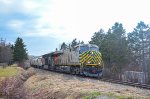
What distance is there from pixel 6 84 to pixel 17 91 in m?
1.31

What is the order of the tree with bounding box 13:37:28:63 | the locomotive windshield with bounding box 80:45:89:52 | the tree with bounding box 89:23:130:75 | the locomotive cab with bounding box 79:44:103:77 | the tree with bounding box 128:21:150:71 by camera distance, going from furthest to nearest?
the tree with bounding box 13:37:28:63 < the tree with bounding box 128:21:150:71 < the tree with bounding box 89:23:130:75 < the locomotive windshield with bounding box 80:45:89:52 < the locomotive cab with bounding box 79:44:103:77

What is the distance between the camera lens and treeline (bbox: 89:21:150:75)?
166ft

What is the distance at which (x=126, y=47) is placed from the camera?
51.3 meters

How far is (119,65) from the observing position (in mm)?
49188

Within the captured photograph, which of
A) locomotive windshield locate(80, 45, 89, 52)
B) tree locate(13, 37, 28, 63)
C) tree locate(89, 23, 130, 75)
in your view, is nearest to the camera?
locomotive windshield locate(80, 45, 89, 52)

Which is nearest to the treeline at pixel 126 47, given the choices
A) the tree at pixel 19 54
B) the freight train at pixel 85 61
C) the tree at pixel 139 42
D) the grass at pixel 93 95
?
the tree at pixel 139 42

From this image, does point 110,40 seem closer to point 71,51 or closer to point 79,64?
point 71,51

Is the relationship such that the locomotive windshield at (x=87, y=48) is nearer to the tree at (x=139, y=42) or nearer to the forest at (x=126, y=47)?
the forest at (x=126, y=47)

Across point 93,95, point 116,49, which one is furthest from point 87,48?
point 93,95

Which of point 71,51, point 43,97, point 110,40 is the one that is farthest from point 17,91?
point 110,40

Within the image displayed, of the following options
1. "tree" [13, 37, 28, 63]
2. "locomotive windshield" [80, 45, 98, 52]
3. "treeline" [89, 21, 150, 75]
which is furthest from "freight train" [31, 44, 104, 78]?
"tree" [13, 37, 28, 63]

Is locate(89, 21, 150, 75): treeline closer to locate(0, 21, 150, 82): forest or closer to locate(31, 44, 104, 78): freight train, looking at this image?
locate(0, 21, 150, 82): forest

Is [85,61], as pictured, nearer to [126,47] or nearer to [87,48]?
[87,48]

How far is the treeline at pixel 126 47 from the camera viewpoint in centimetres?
5055
